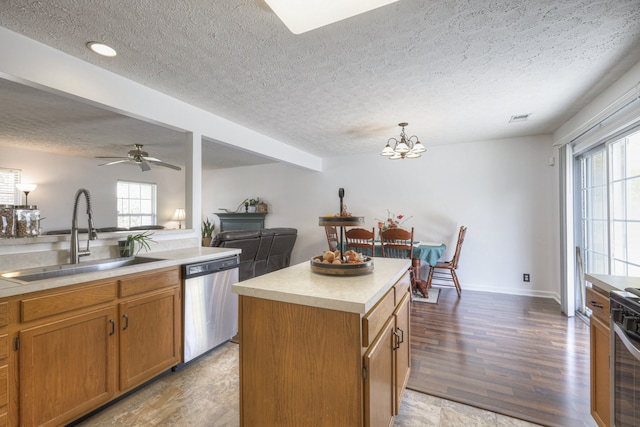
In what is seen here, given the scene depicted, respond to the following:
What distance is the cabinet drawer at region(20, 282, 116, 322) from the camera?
1400mm

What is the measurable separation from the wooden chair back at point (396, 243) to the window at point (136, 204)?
573 centimetres

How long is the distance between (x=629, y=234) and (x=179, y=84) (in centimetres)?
404

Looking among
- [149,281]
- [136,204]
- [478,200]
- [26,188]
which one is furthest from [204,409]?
[136,204]

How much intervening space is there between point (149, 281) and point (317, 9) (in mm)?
1961

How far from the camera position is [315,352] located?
1174 mm

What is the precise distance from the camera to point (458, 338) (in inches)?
107

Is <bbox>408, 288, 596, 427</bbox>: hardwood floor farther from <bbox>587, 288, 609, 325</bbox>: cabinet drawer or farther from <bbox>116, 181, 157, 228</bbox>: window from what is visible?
<bbox>116, 181, 157, 228</bbox>: window

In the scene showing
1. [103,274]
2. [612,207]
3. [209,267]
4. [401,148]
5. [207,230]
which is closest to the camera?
[103,274]

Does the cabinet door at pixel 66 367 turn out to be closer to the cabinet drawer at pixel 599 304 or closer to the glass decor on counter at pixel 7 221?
the glass decor on counter at pixel 7 221

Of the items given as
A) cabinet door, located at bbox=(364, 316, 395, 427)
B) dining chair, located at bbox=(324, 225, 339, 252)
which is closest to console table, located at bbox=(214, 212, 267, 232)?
dining chair, located at bbox=(324, 225, 339, 252)

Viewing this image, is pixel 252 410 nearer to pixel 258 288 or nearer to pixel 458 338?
pixel 258 288

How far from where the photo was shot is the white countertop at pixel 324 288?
3.72 ft

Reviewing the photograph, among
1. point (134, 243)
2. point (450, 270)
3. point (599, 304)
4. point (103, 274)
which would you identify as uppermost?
point (134, 243)

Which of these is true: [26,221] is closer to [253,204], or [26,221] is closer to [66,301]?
[66,301]
